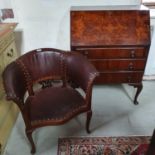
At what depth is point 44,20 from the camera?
224 cm

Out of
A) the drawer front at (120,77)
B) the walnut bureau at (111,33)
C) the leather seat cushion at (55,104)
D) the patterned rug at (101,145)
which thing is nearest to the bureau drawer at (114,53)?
the walnut bureau at (111,33)

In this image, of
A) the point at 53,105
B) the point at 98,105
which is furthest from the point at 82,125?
the point at 53,105

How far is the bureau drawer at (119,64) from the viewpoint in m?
1.94

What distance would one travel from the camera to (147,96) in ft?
7.87

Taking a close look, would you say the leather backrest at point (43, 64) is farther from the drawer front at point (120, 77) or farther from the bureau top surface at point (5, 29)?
the drawer front at point (120, 77)

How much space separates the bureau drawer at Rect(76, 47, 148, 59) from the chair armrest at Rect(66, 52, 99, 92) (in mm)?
238

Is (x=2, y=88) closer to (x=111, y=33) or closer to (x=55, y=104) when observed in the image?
(x=55, y=104)

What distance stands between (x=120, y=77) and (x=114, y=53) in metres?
0.31

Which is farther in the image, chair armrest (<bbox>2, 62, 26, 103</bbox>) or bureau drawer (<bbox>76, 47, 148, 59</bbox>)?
bureau drawer (<bbox>76, 47, 148, 59</bbox>)

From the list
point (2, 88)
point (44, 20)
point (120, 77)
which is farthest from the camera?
point (44, 20)

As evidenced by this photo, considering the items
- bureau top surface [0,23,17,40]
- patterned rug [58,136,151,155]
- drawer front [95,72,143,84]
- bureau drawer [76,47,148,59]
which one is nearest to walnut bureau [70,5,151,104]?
bureau drawer [76,47,148,59]

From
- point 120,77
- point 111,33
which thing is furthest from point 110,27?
point 120,77

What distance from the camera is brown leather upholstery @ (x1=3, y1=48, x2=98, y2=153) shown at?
1475mm

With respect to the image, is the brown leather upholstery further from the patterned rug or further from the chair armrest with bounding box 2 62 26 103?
the patterned rug
